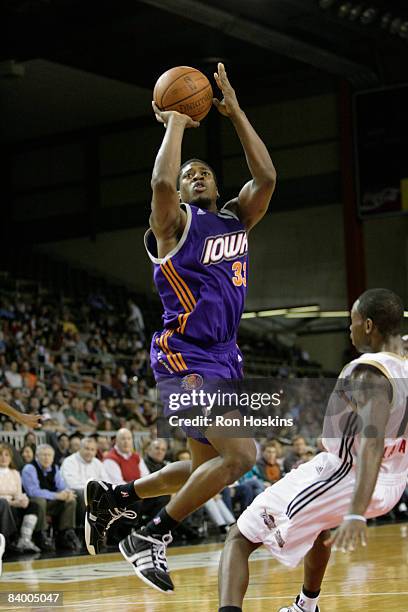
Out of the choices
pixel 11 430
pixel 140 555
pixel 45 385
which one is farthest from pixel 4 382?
pixel 140 555

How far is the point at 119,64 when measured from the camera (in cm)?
1967

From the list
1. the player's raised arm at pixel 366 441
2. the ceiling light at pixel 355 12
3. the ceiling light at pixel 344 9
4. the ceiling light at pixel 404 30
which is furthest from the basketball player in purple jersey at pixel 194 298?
the ceiling light at pixel 404 30

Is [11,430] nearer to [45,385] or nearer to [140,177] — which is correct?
[45,385]

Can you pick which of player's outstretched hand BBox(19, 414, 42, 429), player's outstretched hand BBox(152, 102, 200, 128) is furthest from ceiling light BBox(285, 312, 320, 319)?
player's outstretched hand BBox(152, 102, 200, 128)

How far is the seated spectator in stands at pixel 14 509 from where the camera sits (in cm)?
994

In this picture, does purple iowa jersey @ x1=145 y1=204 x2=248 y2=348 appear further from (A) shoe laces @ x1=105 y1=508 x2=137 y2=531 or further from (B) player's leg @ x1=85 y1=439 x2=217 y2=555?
(A) shoe laces @ x1=105 y1=508 x2=137 y2=531

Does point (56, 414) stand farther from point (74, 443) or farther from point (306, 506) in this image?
point (306, 506)

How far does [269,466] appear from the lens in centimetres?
1308

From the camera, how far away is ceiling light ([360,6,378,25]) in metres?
16.8

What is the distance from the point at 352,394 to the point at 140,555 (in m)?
1.38

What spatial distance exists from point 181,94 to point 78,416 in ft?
30.8

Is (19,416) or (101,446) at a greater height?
(19,416)

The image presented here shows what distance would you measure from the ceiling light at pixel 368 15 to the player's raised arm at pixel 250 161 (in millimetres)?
12266

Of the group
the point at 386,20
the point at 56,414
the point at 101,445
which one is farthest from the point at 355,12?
the point at 101,445
